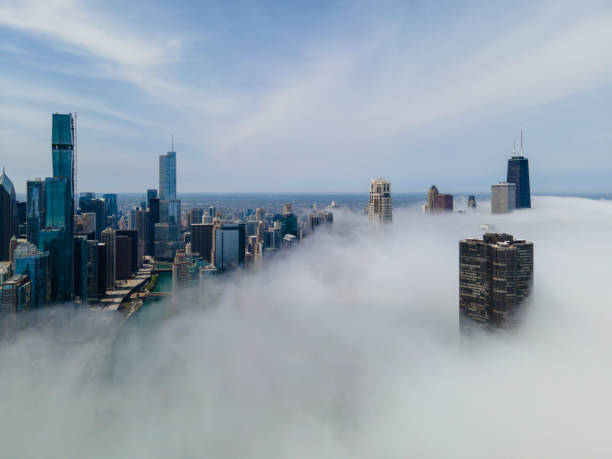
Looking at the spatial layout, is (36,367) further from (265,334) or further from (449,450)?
(449,450)

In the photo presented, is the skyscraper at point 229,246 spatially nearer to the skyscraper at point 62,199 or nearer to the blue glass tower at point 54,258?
the skyscraper at point 62,199

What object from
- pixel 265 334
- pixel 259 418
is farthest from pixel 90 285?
pixel 259 418

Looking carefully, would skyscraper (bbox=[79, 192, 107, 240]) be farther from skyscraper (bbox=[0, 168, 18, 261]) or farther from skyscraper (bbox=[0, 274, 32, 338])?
skyscraper (bbox=[0, 274, 32, 338])

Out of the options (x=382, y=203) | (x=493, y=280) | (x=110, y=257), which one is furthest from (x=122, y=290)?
(x=493, y=280)

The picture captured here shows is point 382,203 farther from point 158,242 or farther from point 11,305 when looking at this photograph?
point 11,305

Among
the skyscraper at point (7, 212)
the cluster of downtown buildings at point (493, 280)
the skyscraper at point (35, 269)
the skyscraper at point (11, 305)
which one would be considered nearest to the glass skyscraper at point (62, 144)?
the skyscraper at point (35, 269)

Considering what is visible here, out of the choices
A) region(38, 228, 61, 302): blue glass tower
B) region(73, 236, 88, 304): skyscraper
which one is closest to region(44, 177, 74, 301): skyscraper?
region(38, 228, 61, 302): blue glass tower
